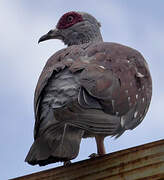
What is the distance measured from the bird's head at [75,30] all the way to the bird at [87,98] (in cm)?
185

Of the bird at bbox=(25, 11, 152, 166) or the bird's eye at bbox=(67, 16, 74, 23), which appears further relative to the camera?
the bird's eye at bbox=(67, 16, 74, 23)

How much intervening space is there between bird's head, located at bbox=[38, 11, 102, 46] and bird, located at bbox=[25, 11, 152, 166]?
1.85m

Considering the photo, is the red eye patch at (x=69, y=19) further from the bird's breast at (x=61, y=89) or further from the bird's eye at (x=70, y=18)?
the bird's breast at (x=61, y=89)

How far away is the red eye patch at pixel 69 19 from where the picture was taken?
8.09m

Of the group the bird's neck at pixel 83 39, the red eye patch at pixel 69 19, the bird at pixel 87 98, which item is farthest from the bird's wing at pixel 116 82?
the red eye patch at pixel 69 19

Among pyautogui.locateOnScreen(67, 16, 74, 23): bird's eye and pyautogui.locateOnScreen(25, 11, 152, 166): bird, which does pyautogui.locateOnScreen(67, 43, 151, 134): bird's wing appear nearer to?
pyautogui.locateOnScreen(25, 11, 152, 166): bird

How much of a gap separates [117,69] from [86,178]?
210cm

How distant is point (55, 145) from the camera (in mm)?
4113

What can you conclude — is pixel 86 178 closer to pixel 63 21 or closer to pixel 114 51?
pixel 114 51

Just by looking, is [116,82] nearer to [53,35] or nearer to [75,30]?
[53,35]

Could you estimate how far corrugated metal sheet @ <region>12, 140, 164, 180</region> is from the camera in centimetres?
323

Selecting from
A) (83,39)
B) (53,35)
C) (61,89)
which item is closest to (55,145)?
(61,89)

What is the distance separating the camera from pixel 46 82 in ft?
16.5

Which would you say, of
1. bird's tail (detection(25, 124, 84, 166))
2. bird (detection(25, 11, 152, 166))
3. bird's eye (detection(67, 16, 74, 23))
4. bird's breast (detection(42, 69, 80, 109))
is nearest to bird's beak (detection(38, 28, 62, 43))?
bird's eye (detection(67, 16, 74, 23))
